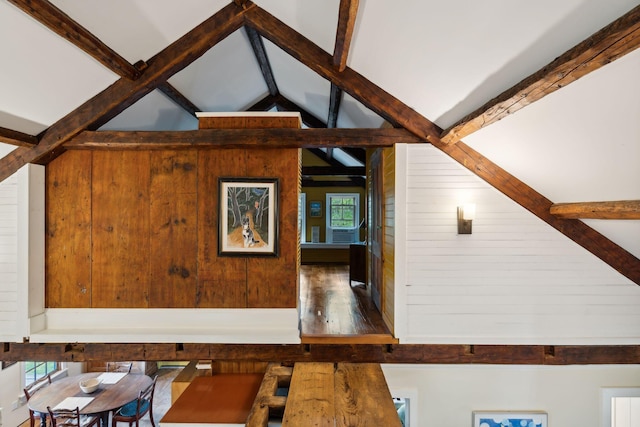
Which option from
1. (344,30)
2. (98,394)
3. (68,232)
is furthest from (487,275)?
(98,394)

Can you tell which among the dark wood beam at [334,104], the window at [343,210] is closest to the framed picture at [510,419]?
the dark wood beam at [334,104]

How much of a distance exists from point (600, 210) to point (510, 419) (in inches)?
86.9

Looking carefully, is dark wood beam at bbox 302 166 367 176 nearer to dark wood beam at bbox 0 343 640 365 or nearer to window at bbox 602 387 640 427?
dark wood beam at bbox 0 343 640 365

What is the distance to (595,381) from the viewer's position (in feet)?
10.8

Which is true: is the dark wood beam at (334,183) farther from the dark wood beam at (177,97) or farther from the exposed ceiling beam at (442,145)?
the exposed ceiling beam at (442,145)

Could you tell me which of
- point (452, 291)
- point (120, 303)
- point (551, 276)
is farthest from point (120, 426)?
point (551, 276)

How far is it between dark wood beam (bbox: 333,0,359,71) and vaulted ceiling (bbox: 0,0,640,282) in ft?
0.05

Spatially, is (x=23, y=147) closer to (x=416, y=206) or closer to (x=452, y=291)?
(x=416, y=206)

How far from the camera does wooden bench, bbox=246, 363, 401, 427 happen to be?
2182 mm

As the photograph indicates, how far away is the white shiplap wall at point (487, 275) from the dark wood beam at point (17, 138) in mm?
3384

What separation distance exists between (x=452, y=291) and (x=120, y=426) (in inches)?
242

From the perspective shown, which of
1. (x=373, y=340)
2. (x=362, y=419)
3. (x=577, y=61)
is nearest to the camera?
(x=577, y=61)

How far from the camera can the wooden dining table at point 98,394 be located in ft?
14.6

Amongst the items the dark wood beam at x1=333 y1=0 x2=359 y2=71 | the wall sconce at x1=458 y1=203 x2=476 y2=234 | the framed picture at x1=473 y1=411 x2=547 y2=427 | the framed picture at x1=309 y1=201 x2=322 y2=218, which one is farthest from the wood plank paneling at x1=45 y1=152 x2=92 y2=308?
the framed picture at x1=309 y1=201 x2=322 y2=218
